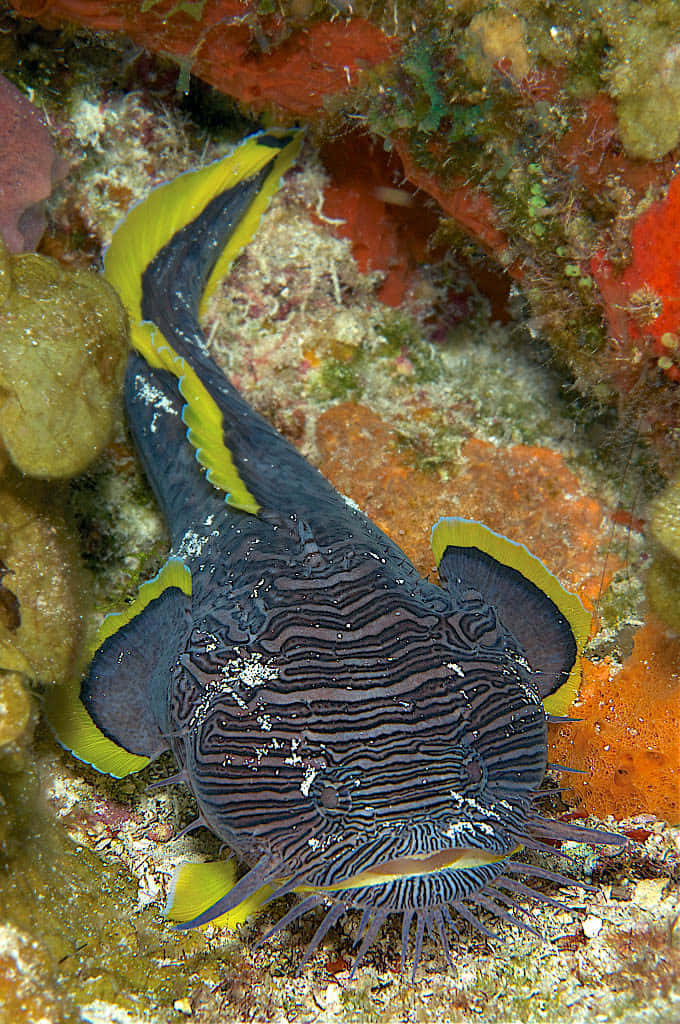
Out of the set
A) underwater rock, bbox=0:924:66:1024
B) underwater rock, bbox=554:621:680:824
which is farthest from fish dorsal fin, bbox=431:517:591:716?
underwater rock, bbox=0:924:66:1024

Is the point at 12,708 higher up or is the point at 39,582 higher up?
the point at 12,708

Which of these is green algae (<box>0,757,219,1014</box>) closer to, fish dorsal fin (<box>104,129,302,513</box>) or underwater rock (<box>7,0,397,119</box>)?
fish dorsal fin (<box>104,129,302,513</box>)

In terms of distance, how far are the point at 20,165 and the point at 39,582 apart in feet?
8.17

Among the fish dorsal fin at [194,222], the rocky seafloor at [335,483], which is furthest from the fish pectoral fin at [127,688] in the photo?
the fish dorsal fin at [194,222]

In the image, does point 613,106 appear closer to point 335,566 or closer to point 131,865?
point 335,566

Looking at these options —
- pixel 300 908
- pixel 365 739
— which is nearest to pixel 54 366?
pixel 365 739

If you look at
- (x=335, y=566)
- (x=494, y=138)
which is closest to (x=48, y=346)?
(x=335, y=566)

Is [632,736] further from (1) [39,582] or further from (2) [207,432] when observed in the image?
(1) [39,582]

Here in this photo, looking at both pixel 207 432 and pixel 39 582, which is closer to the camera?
pixel 39 582

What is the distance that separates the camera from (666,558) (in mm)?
3936

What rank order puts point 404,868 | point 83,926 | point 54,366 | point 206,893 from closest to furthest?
point 404,868 < point 54,366 < point 83,926 < point 206,893

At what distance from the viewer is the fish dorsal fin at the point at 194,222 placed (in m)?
4.93

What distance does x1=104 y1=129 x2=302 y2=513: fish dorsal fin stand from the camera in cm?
493

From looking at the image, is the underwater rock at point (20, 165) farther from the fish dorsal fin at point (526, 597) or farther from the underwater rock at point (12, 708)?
the fish dorsal fin at point (526, 597)
